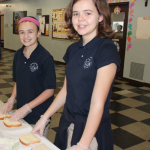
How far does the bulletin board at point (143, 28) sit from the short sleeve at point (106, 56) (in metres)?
4.37

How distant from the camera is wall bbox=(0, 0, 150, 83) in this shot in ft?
16.4

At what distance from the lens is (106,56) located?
0.90 meters

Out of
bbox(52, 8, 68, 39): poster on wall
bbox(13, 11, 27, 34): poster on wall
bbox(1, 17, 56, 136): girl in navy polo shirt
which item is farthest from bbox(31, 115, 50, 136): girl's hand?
bbox(13, 11, 27, 34): poster on wall

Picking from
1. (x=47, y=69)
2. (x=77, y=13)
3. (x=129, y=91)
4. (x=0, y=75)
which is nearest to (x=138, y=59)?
(x=129, y=91)

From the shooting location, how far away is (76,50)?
3.61ft

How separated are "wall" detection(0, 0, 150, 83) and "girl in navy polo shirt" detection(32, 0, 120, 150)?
4308 millimetres

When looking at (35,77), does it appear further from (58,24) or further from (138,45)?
(58,24)

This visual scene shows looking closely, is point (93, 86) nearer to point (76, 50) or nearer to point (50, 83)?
point (76, 50)

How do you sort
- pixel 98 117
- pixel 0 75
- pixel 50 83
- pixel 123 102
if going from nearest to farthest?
pixel 98 117, pixel 50 83, pixel 123 102, pixel 0 75

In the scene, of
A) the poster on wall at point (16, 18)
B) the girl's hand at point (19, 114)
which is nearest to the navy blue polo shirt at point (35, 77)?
the girl's hand at point (19, 114)

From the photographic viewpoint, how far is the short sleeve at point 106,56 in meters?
0.89

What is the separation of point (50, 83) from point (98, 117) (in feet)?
2.09

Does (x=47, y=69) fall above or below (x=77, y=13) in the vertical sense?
below

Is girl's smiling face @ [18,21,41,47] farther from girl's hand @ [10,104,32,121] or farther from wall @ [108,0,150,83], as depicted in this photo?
wall @ [108,0,150,83]
